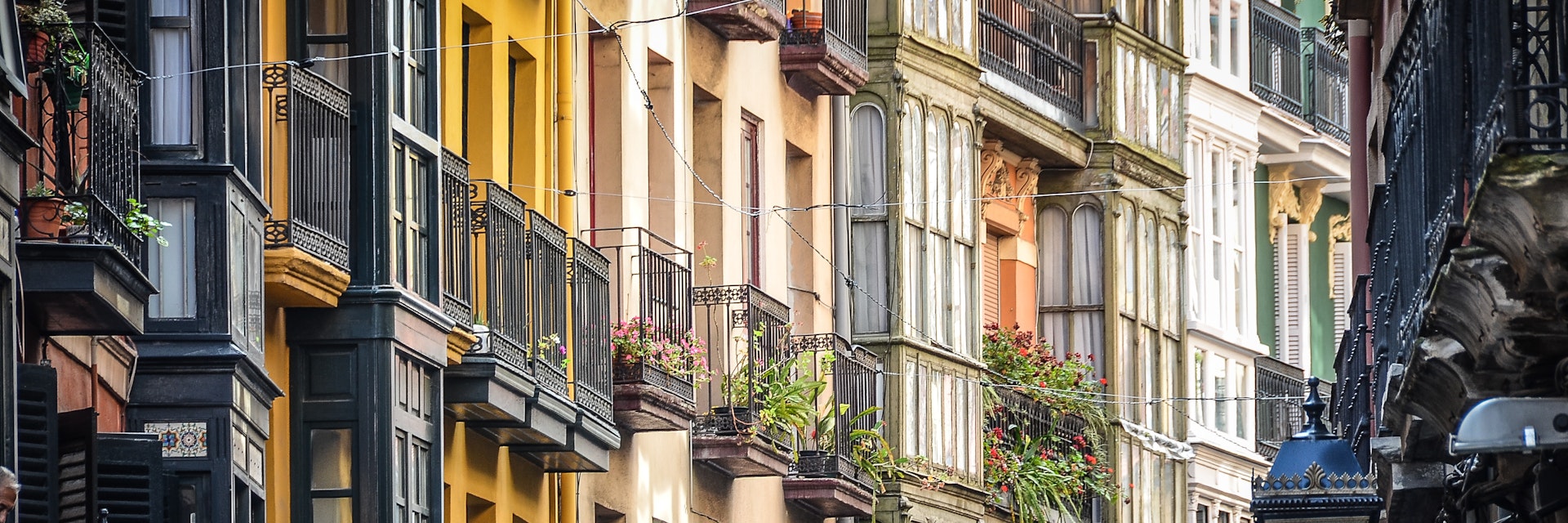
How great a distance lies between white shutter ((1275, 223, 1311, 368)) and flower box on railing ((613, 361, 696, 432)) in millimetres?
20680

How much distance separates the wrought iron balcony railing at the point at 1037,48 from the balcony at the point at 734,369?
8.44 meters

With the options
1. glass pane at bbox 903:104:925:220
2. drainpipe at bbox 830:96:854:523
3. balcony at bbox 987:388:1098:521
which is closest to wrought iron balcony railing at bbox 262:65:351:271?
drainpipe at bbox 830:96:854:523

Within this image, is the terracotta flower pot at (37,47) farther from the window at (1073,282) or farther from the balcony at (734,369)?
the window at (1073,282)

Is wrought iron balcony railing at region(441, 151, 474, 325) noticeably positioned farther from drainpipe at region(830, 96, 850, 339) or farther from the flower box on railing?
drainpipe at region(830, 96, 850, 339)

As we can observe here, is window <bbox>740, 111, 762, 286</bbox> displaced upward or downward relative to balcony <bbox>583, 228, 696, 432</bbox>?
upward

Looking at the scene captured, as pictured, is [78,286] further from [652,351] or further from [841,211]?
[841,211]

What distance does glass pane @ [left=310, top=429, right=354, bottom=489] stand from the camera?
22062 mm

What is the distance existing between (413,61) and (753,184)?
9720mm

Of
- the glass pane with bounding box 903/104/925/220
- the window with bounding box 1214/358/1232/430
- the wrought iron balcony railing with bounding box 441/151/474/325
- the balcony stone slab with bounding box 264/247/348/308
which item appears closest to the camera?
the balcony stone slab with bounding box 264/247/348/308

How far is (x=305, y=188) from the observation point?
21.2m

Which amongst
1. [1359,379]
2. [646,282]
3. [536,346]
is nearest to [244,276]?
[536,346]

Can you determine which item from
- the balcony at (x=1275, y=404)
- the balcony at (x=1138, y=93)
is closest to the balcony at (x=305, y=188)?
the balcony at (x=1138, y=93)

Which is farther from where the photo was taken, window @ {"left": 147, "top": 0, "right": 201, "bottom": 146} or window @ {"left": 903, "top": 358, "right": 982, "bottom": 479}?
window @ {"left": 903, "top": 358, "right": 982, "bottom": 479}

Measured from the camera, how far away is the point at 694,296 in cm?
3016
